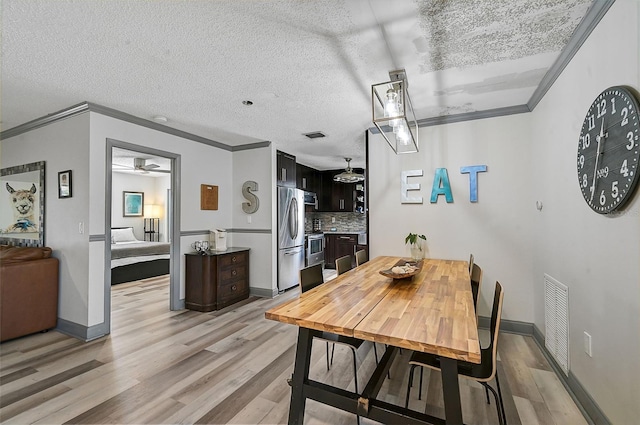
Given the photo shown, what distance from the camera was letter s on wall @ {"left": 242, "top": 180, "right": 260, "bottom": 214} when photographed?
473 cm

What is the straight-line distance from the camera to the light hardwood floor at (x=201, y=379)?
189 cm

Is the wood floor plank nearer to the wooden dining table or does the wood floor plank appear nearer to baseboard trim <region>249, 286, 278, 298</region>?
the wooden dining table

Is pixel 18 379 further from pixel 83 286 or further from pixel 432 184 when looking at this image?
pixel 432 184

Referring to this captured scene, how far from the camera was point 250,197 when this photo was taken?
476cm

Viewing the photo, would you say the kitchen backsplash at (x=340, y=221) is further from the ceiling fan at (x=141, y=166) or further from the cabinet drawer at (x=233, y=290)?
the ceiling fan at (x=141, y=166)

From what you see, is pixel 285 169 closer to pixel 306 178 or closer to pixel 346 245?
pixel 306 178

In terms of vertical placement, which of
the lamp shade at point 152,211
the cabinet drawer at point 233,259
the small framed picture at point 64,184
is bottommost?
the cabinet drawer at point 233,259

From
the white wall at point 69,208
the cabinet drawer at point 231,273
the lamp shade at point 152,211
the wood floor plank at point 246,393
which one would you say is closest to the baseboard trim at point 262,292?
the cabinet drawer at point 231,273

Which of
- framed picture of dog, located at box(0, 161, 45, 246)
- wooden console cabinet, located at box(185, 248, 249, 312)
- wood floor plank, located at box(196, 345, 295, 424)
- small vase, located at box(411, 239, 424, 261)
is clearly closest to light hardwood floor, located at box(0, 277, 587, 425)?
wood floor plank, located at box(196, 345, 295, 424)

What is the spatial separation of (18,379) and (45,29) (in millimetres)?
2650

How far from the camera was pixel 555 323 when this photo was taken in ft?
8.02

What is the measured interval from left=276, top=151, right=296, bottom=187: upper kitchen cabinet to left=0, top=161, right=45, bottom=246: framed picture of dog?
120 inches

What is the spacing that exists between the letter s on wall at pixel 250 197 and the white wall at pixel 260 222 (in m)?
0.06

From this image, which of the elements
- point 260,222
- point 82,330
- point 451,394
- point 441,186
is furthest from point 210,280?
point 451,394
